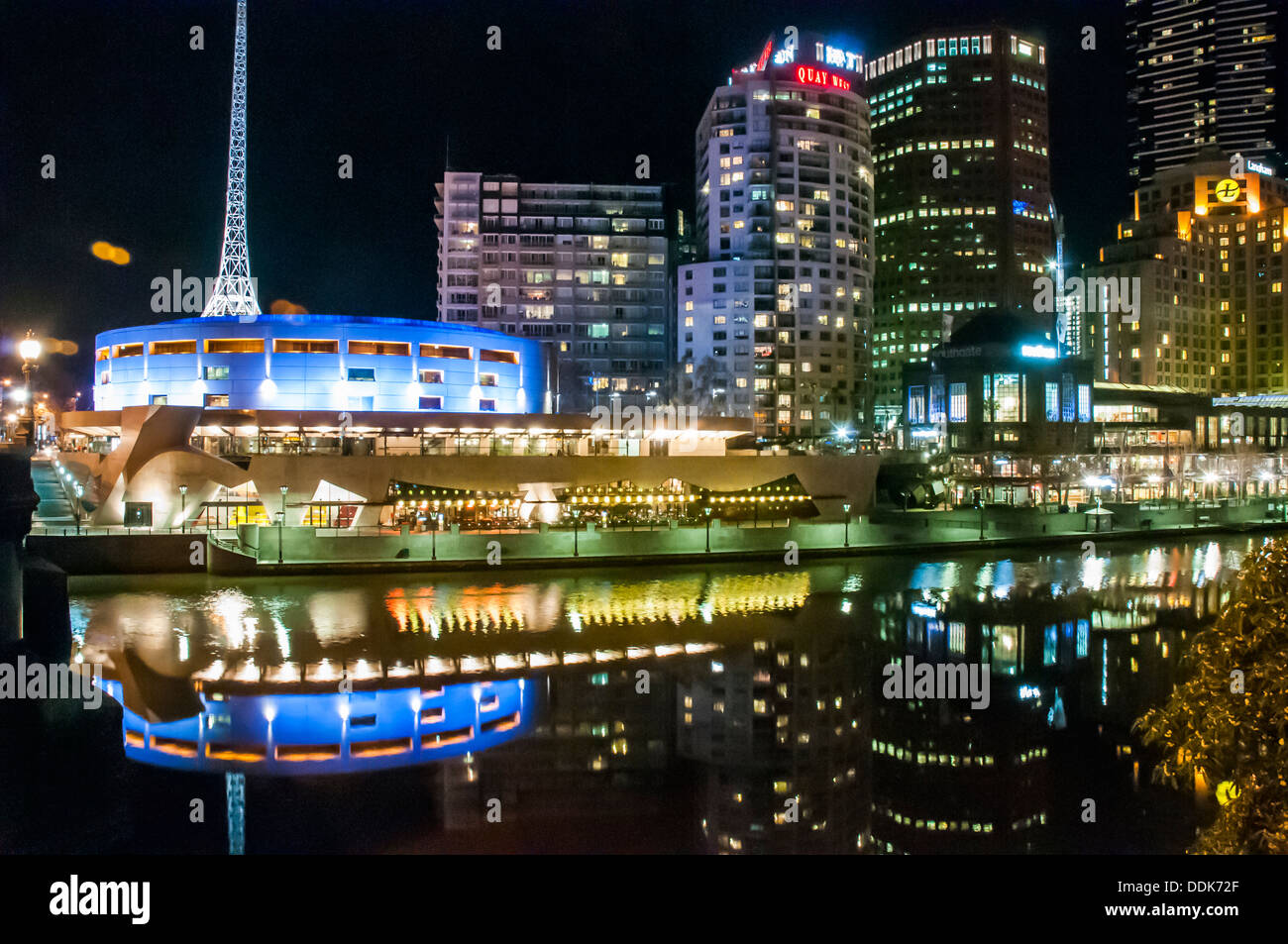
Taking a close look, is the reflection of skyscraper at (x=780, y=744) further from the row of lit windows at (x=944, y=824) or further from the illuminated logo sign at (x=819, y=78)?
the illuminated logo sign at (x=819, y=78)

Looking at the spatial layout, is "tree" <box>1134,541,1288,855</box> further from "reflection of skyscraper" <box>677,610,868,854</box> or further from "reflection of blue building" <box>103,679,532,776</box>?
"reflection of blue building" <box>103,679,532,776</box>

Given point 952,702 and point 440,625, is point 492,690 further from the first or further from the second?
point 952,702

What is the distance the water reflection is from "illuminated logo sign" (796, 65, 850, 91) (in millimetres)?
90747

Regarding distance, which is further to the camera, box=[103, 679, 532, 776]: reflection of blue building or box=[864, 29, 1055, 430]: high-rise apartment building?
box=[864, 29, 1055, 430]: high-rise apartment building

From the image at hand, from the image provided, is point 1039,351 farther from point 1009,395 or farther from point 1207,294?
point 1207,294

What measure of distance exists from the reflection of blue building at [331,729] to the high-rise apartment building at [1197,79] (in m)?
172

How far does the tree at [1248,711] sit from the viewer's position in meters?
5.64

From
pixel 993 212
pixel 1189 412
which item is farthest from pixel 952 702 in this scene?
pixel 993 212

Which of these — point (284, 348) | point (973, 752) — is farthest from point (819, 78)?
point (973, 752)

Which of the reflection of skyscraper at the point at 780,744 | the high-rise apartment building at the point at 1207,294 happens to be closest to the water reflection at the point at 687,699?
the reflection of skyscraper at the point at 780,744

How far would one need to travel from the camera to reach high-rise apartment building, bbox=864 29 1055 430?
135 metres

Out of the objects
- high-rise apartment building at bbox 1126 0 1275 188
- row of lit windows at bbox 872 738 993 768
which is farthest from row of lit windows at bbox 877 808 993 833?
high-rise apartment building at bbox 1126 0 1275 188

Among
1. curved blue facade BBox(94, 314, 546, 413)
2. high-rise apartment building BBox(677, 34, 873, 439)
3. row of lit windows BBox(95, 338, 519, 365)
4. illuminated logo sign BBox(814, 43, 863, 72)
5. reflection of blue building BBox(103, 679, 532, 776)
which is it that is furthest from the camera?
illuminated logo sign BBox(814, 43, 863, 72)

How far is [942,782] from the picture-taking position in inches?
512
